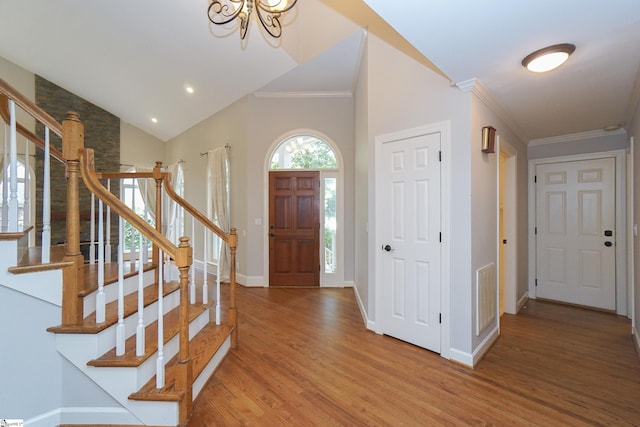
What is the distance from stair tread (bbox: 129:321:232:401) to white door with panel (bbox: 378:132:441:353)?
5.21ft

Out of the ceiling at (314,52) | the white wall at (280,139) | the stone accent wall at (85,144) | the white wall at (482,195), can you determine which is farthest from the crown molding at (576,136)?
the stone accent wall at (85,144)

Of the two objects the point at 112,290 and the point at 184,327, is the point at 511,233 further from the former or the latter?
the point at 112,290

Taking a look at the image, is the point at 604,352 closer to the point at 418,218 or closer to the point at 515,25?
the point at 418,218

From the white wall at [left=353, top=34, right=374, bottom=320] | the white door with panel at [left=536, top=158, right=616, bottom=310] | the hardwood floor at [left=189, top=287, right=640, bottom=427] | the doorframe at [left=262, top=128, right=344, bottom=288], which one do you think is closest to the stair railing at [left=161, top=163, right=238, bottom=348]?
the hardwood floor at [left=189, top=287, right=640, bottom=427]

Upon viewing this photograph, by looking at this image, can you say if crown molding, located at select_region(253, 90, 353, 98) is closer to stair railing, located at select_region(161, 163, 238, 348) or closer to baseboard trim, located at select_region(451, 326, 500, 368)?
stair railing, located at select_region(161, 163, 238, 348)

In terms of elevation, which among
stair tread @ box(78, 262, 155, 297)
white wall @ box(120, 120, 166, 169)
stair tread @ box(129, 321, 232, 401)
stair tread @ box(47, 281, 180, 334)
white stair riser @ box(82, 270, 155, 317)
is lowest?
stair tread @ box(129, 321, 232, 401)

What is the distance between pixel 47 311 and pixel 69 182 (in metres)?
0.76

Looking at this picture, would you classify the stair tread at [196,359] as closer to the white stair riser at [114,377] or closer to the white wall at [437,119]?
the white stair riser at [114,377]

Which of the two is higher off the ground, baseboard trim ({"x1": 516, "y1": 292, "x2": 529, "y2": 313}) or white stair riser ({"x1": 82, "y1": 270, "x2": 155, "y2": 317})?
white stair riser ({"x1": 82, "y1": 270, "x2": 155, "y2": 317})

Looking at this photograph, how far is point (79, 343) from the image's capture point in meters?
1.61

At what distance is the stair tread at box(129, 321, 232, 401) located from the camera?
1.61 metres

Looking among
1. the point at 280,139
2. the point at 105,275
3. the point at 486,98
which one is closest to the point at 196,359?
the point at 105,275

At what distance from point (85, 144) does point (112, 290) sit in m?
5.85

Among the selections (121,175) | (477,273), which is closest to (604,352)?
(477,273)
